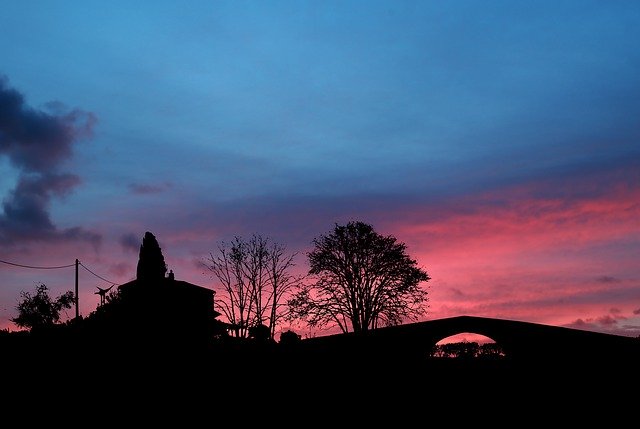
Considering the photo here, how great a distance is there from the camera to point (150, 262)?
186 feet

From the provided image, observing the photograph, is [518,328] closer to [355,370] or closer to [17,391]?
[355,370]

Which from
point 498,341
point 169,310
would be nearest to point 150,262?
point 169,310

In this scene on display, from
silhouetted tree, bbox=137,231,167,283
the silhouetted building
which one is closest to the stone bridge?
the silhouetted building

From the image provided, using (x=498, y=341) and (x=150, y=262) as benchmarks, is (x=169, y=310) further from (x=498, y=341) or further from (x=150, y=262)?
(x=498, y=341)

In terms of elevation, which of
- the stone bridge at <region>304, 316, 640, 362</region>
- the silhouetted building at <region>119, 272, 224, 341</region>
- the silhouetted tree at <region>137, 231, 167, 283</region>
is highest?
the silhouetted tree at <region>137, 231, 167, 283</region>

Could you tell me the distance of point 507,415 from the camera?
25.5 m

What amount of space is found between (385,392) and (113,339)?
14893 millimetres

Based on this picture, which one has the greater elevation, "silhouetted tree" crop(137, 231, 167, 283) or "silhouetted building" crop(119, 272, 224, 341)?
"silhouetted tree" crop(137, 231, 167, 283)

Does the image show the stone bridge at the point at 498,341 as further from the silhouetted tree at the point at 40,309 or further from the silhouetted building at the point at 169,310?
the silhouetted tree at the point at 40,309

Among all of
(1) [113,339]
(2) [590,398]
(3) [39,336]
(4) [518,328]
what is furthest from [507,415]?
(3) [39,336]

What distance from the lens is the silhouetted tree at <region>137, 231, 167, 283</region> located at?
56469mm

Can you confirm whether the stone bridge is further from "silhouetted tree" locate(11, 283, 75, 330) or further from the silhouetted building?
"silhouetted tree" locate(11, 283, 75, 330)

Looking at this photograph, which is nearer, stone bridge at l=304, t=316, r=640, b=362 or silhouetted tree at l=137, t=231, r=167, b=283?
stone bridge at l=304, t=316, r=640, b=362

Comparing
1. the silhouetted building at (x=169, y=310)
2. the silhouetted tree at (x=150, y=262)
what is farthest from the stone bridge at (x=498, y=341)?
the silhouetted tree at (x=150, y=262)
